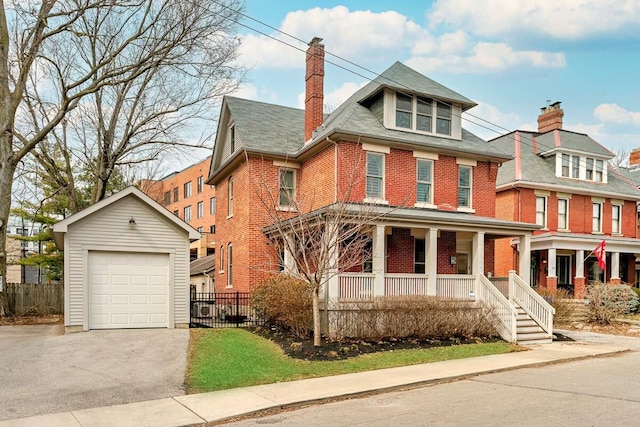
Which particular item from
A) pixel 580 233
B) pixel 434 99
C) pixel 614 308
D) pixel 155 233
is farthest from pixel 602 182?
pixel 155 233

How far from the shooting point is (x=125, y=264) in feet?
50.8

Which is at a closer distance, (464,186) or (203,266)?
(464,186)

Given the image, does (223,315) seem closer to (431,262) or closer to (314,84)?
(431,262)

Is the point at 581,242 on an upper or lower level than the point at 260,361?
upper

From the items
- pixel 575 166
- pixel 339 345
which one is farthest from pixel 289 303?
pixel 575 166

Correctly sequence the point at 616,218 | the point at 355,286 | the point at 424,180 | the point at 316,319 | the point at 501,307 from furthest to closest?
1. the point at 616,218
2. the point at 424,180
3. the point at 501,307
4. the point at 355,286
5. the point at 316,319

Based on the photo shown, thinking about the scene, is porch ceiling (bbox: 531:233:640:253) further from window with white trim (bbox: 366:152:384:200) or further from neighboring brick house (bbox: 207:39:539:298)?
window with white trim (bbox: 366:152:384:200)

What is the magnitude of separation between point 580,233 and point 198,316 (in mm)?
21326

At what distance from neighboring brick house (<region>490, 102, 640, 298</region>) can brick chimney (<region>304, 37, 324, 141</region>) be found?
38.8 feet

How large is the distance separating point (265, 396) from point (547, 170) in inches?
954

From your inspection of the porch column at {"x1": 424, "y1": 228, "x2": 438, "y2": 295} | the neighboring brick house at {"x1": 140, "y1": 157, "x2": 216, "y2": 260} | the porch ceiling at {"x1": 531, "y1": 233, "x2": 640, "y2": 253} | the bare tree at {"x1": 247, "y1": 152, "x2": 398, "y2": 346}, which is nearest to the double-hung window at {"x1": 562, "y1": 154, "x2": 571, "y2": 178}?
the porch ceiling at {"x1": 531, "y1": 233, "x2": 640, "y2": 253}

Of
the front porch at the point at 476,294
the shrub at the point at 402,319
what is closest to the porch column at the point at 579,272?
the front porch at the point at 476,294

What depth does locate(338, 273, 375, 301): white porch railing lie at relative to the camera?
14.9 m

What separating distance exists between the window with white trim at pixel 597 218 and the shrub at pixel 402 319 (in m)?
17.8
